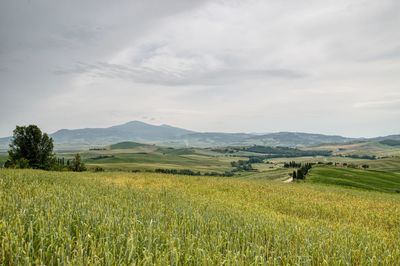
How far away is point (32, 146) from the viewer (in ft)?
243

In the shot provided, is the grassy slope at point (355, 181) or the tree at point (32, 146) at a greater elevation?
the tree at point (32, 146)

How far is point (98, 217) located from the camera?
734 cm

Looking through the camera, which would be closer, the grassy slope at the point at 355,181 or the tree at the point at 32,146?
the grassy slope at the point at 355,181

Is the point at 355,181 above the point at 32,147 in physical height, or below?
below

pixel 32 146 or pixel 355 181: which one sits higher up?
pixel 32 146

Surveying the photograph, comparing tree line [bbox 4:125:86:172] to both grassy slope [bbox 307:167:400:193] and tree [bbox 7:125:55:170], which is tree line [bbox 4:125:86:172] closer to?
tree [bbox 7:125:55:170]

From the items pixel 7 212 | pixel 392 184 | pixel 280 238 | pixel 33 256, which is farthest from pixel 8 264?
pixel 392 184

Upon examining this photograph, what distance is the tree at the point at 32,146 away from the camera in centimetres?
7250

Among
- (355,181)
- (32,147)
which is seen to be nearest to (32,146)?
(32,147)

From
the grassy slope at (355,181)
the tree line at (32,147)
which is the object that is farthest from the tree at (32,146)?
the grassy slope at (355,181)

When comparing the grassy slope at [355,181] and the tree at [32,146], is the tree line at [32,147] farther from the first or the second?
the grassy slope at [355,181]

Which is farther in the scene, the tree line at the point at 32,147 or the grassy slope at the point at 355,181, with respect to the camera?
the tree line at the point at 32,147

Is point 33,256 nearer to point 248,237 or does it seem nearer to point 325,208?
point 248,237

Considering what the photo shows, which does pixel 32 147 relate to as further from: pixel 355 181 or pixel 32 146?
pixel 355 181
